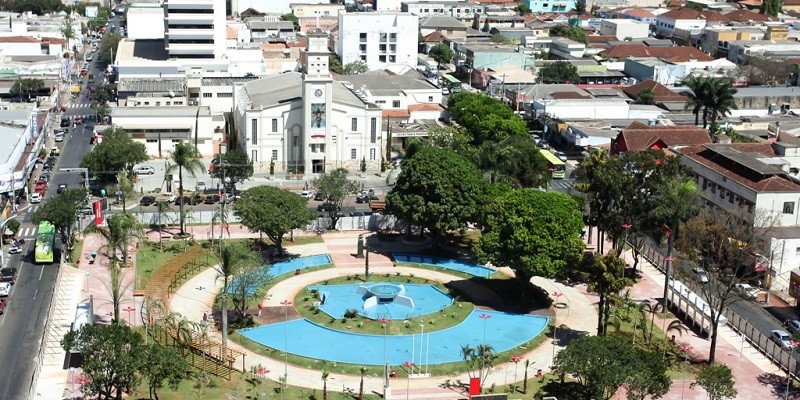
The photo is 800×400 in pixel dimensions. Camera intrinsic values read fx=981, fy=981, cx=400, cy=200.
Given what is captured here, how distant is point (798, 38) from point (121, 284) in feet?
441

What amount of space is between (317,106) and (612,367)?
5033 cm

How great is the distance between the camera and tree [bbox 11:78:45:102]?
116 meters

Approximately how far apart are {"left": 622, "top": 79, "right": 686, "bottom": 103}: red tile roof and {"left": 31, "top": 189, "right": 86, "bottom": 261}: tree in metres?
73.4

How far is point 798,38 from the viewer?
163 m

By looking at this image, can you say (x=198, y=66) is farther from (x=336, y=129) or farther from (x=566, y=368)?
(x=566, y=368)

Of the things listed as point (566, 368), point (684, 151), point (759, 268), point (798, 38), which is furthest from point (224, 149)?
point (798, 38)

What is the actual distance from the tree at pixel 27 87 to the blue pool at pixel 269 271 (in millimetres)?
60849

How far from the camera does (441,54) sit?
483ft

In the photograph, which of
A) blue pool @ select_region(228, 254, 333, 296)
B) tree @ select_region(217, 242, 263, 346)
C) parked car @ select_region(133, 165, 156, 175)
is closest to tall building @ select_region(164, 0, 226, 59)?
parked car @ select_region(133, 165, 156, 175)

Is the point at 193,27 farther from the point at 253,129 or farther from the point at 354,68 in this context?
the point at 253,129

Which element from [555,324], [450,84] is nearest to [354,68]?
[450,84]

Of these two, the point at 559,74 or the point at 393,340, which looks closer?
the point at 393,340

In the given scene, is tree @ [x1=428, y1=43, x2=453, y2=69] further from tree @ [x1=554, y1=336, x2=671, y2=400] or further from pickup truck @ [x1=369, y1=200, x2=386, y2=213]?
tree @ [x1=554, y1=336, x2=671, y2=400]

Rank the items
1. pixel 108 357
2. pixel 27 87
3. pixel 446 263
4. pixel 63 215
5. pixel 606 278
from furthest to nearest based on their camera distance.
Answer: pixel 27 87, pixel 446 263, pixel 63 215, pixel 606 278, pixel 108 357
